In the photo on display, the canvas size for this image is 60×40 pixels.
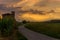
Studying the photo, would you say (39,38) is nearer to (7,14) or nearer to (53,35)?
(53,35)

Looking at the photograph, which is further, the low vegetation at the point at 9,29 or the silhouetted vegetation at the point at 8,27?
the silhouetted vegetation at the point at 8,27

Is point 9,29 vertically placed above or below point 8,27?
below

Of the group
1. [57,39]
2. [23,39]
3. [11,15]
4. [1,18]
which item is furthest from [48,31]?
[1,18]

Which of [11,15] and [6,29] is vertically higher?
[11,15]

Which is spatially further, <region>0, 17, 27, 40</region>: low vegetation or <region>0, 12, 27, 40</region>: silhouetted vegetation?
<region>0, 12, 27, 40</region>: silhouetted vegetation

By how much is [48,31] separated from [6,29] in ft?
43.3

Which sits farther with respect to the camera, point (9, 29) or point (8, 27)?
point (8, 27)

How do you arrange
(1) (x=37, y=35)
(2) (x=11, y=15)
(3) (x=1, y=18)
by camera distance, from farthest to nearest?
1. (3) (x=1, y=18)
2. (2) (x=11, y=15)
3. (1) (x=37, y=35)

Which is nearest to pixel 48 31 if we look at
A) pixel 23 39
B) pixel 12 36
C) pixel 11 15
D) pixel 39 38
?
pixel 39 38

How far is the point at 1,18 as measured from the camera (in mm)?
30547

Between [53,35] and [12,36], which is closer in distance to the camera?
[53,35]

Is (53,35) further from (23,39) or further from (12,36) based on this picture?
(12,36)

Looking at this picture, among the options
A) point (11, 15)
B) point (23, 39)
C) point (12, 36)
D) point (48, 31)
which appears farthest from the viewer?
point (11, 15)

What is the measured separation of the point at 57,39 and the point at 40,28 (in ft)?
12.7
